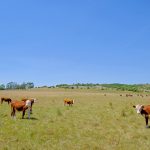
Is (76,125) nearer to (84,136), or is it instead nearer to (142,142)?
(84,136)

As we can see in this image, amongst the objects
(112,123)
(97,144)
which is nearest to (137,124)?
(112,123)

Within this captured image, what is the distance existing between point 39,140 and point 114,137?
12.2 feet

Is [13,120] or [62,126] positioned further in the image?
[13,120]

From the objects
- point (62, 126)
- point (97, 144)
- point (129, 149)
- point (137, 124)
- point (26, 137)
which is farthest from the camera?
point (137, 124)

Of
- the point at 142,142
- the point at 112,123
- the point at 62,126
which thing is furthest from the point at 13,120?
the point at 142,142

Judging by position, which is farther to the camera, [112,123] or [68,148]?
[112,123]

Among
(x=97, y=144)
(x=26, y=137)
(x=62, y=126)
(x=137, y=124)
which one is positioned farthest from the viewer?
(x=137, y=124)

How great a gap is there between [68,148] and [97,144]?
4.79 ft

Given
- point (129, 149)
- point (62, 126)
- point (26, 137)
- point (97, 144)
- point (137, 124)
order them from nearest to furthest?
point (129, 149) → point (97, 144) → point (26, 137) → point (62, 126) → point (137, 124)

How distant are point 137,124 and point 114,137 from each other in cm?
549

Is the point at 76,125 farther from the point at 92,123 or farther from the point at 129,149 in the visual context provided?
the point at 129,149

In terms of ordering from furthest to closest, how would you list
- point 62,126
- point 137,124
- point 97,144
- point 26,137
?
point 137,124, point 62,126, point 26,137, point 97,144

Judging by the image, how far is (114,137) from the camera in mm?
16188

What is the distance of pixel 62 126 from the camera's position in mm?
19891
